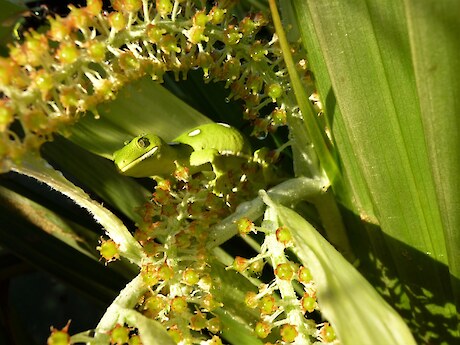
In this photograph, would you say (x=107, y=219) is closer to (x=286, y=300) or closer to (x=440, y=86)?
(x=286, y=300)

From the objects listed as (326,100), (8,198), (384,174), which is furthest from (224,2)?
(8,198)

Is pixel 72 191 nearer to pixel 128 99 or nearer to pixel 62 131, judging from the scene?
pixel 62 131

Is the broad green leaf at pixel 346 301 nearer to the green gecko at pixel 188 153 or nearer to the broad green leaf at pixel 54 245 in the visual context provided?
the green gecko at pixel 188 153

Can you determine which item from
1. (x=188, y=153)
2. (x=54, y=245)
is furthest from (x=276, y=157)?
(x=54, y=245)

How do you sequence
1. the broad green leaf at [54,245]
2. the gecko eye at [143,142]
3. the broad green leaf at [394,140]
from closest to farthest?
the broad green leaf at [394,140] → the gecko eye at [143,142] → the broad green leaf at [54,245]

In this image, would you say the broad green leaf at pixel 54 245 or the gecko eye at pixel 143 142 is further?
the broad green leaf at pixel 54 245

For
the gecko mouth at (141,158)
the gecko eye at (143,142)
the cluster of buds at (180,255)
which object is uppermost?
the gecko eye at (143,142)

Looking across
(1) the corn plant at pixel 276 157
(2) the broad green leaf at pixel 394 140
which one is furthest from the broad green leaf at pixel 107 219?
(2) the broad green leaf at pixel 394 140
